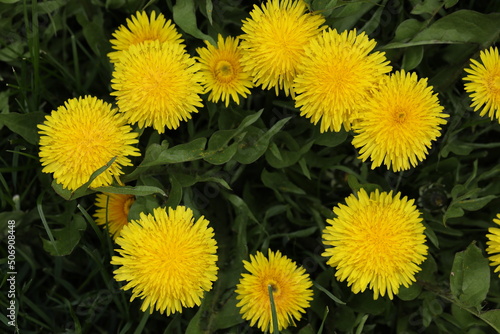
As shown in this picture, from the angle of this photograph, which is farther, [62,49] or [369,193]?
[62,49]

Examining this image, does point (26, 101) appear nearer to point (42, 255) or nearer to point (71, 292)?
point (42, 255)

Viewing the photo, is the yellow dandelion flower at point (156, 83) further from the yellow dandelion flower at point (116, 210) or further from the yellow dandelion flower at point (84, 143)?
the yellow dandelion flower at point (116, 210)

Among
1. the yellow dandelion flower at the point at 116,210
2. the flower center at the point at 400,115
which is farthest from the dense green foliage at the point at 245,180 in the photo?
the flower center at the point at 400,115

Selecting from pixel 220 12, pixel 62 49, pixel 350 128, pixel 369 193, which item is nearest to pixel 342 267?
pixel 369 193

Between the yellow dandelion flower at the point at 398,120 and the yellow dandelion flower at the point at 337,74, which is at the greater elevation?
the yellow dandelion flower at the point at 337,74

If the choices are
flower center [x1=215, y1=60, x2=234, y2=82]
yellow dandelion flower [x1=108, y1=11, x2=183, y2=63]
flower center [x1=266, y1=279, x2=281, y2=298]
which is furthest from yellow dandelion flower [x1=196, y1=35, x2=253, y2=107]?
flower center [x1=266, y1=279, x2=281, y2=298]

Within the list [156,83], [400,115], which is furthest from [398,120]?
[156,83]

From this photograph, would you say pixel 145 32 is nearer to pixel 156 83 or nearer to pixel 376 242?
pixel 156 83
